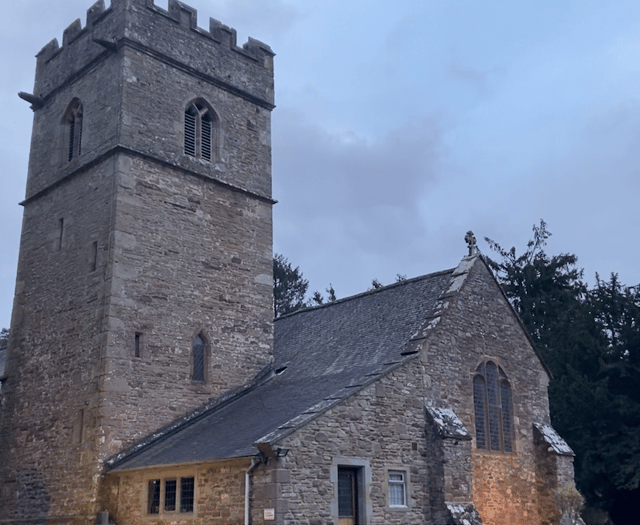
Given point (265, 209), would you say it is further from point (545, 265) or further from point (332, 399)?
point (545, 265)

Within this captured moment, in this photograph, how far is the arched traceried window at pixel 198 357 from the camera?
21.3 metres

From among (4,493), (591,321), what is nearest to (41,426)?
(4,493)

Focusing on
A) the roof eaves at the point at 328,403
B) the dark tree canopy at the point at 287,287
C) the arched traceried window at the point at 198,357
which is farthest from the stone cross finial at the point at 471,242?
the dark tree canopy at the point at 287,287

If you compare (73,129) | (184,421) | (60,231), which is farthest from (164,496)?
(73,129)

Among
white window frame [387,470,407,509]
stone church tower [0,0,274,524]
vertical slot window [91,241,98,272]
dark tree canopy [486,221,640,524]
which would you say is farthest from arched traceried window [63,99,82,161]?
dark tree canopy [486,221,640,524]

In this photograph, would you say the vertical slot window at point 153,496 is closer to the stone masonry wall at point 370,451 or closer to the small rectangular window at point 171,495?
the small rectangular window at point 171,495

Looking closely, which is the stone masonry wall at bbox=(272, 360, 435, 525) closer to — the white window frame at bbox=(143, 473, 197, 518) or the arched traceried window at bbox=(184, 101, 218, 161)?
the white window frame at bbox=(143, 473, 197, 518)

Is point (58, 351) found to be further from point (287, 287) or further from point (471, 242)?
point (287, 287)

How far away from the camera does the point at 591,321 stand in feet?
91.7

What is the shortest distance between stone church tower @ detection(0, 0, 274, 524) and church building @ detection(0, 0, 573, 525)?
60 millimetres

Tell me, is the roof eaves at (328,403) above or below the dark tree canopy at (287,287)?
below

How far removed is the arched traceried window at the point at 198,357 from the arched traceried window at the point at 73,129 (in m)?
6.64

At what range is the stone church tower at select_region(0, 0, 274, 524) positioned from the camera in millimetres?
19906

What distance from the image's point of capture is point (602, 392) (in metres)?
25.5
